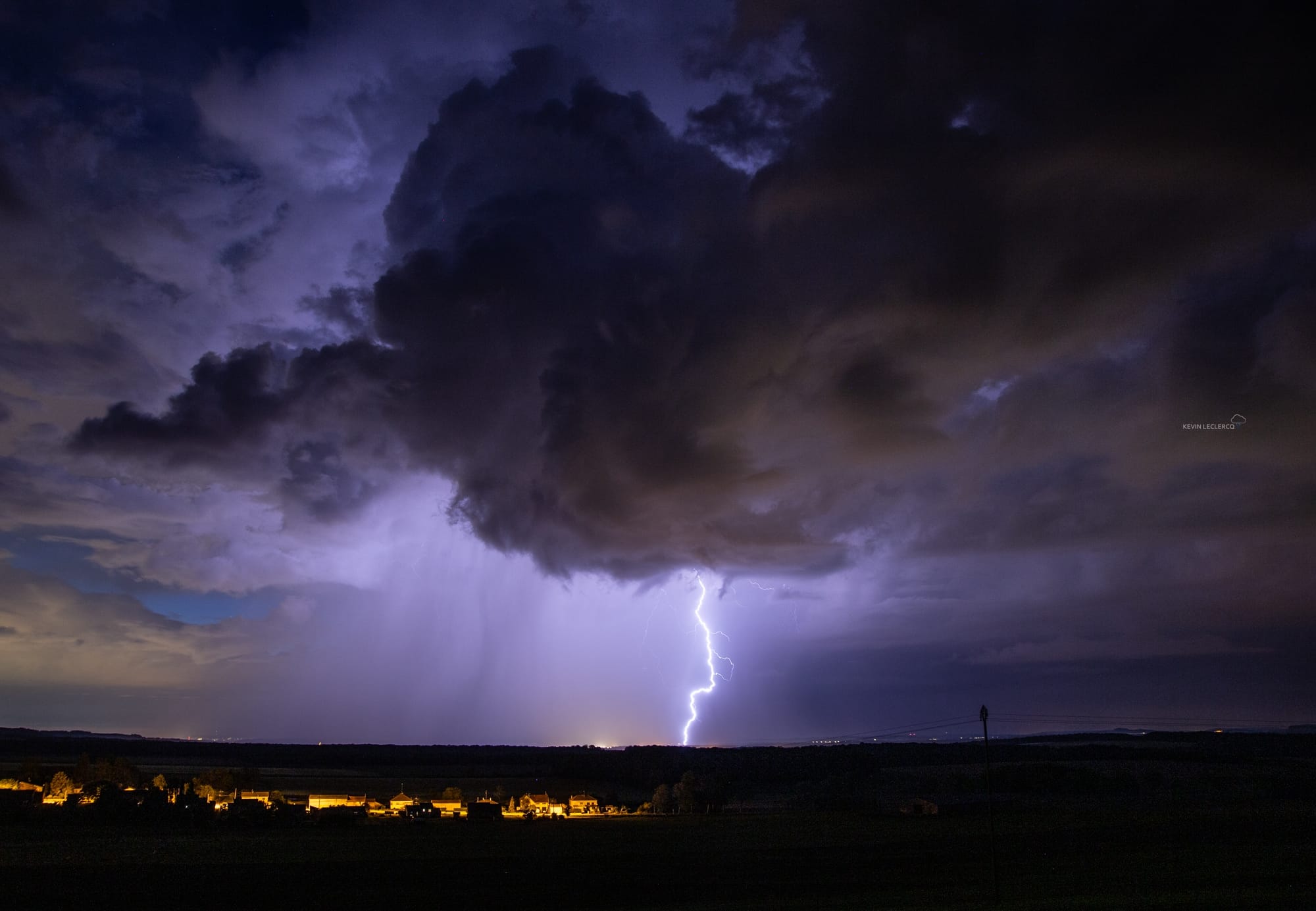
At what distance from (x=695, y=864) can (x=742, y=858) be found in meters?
3.45

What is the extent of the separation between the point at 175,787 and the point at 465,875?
6546 centimetres

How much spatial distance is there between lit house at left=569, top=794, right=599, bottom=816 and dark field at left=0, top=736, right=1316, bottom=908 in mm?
9365

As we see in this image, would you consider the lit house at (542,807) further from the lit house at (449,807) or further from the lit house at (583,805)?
the lit house at (449,807)

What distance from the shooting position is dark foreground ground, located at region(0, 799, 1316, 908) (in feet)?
105

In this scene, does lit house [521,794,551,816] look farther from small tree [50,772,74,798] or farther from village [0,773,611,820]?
small tree [50,772,74,798]

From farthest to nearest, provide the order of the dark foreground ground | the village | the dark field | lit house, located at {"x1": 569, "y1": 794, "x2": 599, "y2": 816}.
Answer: lit house, located at {"x1": 569, "y1": 794, "x2": 599, "y2": 816} < the village < the dark field < the dark foreground ground

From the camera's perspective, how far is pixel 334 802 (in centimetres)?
8694

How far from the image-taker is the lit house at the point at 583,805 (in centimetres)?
8644

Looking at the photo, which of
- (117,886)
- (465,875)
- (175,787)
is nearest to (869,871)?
(465,875)

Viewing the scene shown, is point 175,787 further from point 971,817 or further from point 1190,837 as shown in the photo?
point 1190,837

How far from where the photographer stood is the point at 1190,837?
50.3 m

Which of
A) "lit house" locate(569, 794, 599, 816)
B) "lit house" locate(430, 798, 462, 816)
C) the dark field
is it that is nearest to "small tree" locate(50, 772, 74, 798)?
the dark field

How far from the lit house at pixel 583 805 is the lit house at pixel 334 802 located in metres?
19.9

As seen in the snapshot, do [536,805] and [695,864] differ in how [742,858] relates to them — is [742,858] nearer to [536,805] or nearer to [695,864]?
[695,864]
